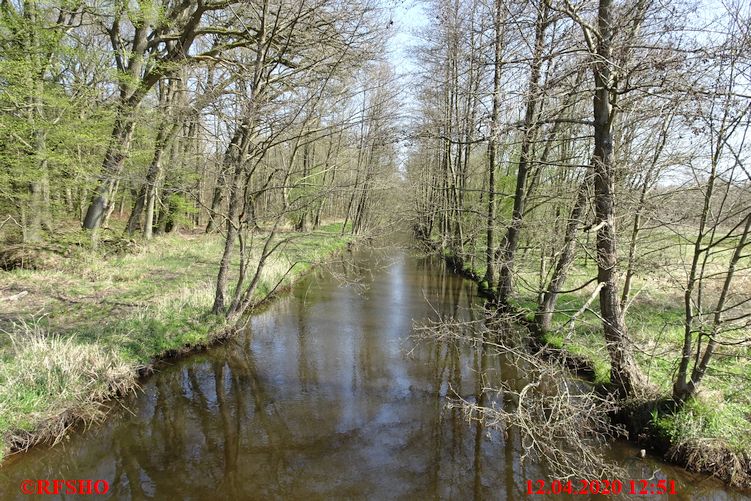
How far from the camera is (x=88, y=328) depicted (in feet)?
24.7

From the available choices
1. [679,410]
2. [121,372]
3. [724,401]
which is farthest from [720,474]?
[121,372]

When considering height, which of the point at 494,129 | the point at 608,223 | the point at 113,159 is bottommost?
the point at 608,223

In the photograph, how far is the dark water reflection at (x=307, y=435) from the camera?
15.6 ft

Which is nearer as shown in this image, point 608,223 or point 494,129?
point 608,223

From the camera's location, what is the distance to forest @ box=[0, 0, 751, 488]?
5.04 meters

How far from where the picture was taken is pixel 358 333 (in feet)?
32.8

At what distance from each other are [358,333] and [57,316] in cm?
592

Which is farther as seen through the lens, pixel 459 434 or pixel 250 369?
pixel 250 369

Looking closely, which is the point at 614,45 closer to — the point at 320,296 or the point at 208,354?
the point at 208,354

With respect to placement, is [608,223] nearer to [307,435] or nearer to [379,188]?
[307,435]

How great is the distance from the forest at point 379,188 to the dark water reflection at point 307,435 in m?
0.57
